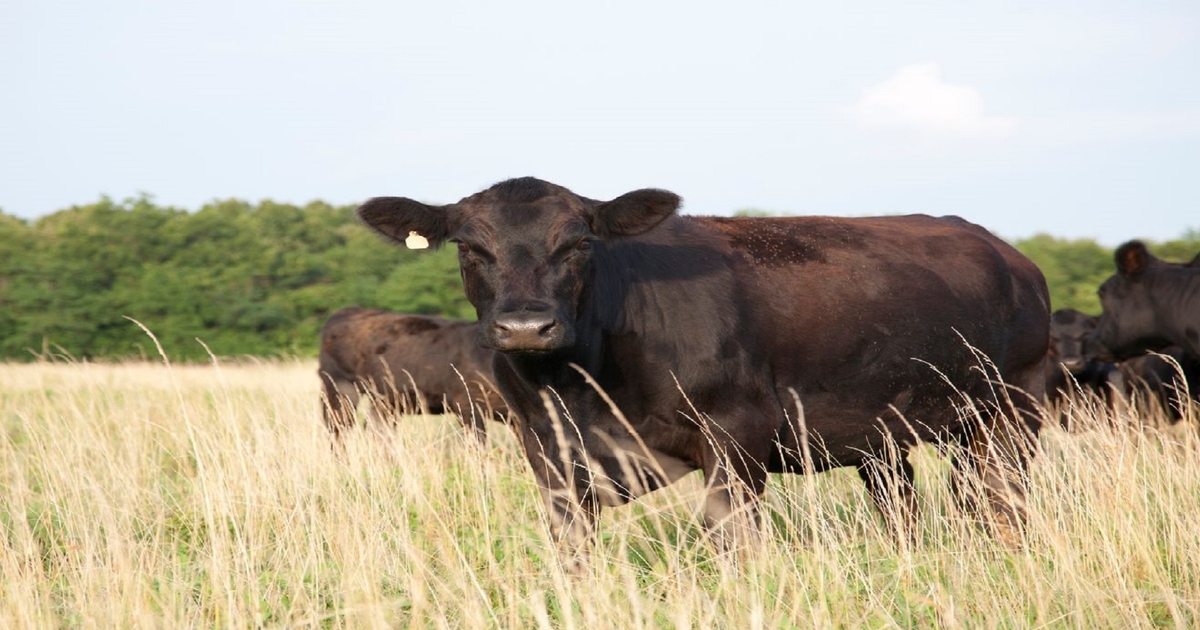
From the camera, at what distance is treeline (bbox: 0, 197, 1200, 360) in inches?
1457

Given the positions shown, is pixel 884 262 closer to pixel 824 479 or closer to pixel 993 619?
pixel 824 479

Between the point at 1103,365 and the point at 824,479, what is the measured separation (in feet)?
27.2

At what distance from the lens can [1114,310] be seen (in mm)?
12336

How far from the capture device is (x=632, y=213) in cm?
587

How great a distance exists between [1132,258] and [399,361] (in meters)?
8.61

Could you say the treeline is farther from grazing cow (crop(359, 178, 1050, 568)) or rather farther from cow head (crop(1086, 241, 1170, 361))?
grazing cow (crop(359, 178, 1050, 568))

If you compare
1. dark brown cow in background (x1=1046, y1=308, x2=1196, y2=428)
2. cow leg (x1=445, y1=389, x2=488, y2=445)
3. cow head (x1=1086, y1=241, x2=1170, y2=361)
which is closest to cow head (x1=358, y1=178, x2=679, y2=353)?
cow leg (x1=445, y1=389, x2=488, y2=445)

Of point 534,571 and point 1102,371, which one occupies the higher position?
point 534,571

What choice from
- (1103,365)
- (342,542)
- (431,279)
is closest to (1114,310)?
(1103,365)

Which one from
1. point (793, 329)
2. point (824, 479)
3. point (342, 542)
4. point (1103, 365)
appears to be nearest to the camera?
point (342, 542)

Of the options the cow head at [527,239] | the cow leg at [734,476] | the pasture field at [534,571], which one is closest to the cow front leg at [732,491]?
the cow leg at [734,476]

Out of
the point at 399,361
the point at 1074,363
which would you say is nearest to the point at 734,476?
the point at 399,361

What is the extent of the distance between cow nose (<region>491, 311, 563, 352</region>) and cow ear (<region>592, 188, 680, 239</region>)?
2.73 feet

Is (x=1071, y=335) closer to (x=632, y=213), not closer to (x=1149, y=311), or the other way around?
(x=1149, y=311)
